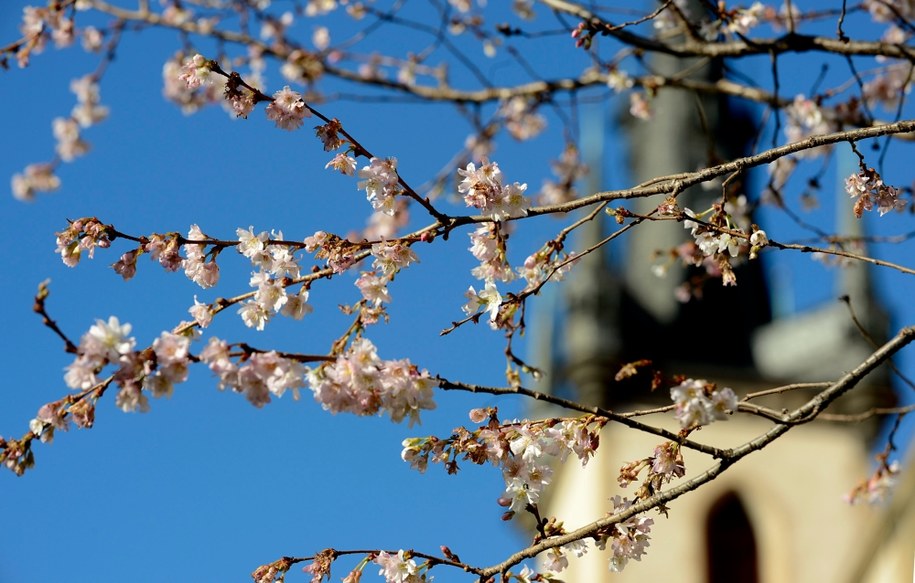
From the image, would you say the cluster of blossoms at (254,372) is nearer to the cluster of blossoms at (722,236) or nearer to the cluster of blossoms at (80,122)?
the cluster of blossoms at (722,236)

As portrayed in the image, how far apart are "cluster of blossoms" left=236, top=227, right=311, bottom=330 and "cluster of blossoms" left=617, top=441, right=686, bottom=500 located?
0.84 metres

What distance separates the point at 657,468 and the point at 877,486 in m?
2.39

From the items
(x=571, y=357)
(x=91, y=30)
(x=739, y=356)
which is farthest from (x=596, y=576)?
(x=91, y=30)

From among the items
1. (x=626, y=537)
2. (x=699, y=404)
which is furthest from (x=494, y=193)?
(x=626, y=537)

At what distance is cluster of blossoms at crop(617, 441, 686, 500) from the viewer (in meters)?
2.90

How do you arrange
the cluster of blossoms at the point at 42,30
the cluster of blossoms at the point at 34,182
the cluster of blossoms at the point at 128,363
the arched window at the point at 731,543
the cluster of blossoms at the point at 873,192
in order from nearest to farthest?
the cluster of blossoms at the point at 128,363 < the cluster of blossoms at the point at 873,192 < the cluster of blossoms at the point at 42,30 < the cluster of blossoms at the point at 34,182 < the arched window at the point at 731,543

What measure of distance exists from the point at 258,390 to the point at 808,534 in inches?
766

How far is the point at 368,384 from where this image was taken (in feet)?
8.43

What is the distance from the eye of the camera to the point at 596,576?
19453mm

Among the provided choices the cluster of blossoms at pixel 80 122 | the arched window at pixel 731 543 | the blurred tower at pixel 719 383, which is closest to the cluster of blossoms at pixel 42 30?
the cluster of blossoms at pixel 80 122

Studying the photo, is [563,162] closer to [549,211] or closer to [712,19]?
[712,19]

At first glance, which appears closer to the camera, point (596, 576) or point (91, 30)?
point (91, 30)

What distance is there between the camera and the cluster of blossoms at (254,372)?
2.44 meters

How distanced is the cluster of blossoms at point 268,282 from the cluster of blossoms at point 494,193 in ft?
1.45
